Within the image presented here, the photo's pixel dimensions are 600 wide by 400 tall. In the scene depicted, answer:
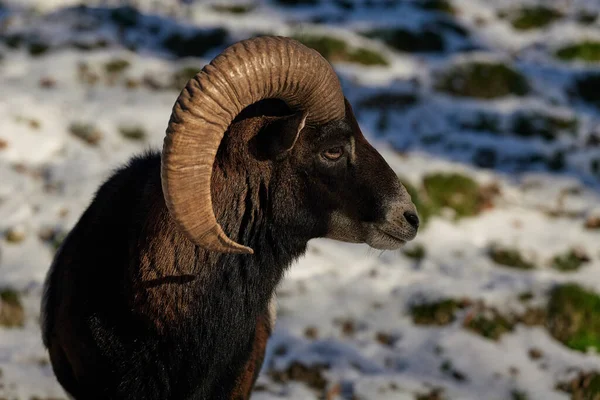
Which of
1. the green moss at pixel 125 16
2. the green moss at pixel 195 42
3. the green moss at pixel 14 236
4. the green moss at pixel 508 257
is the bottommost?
the green moss at pixel 508 257

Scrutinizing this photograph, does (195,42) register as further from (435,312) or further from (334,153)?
(334,153)

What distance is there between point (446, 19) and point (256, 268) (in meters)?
13.0

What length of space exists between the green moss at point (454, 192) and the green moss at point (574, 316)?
2.08 meters

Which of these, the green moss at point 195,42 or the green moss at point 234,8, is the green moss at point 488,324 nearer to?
the green moss at point 195,42

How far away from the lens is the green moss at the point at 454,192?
9602mm

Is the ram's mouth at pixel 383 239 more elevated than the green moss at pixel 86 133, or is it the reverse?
the ram's mouth at pixel 383 239

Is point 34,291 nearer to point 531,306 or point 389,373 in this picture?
point 389,373

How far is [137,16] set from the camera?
551 inches

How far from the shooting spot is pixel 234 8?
15.1 m

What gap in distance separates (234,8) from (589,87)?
7.73 m

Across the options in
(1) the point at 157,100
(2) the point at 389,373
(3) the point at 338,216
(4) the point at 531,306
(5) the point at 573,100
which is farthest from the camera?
(5) the point at 573,100

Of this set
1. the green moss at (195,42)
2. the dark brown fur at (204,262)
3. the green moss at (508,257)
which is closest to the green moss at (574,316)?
the green moss at (508,257)

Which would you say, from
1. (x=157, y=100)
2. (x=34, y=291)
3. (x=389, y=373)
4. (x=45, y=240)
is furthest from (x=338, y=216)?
(x=157, y=100)

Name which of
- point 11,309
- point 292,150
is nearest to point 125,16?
point 11,309
